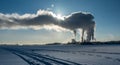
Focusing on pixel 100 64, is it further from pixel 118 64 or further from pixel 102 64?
pixel 118 64

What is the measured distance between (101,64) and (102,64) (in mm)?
98

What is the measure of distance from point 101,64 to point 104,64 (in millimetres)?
289

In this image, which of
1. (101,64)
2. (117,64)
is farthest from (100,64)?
(117,64)

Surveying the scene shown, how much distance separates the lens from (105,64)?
23.5m

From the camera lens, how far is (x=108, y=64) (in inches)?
922

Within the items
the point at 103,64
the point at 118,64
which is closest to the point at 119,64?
the point at 118,64

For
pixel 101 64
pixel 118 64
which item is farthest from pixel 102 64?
pixel 118 64

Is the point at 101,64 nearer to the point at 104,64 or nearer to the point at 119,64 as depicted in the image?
the point at 104,64

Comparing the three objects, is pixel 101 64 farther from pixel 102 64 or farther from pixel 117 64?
pixel 117 64

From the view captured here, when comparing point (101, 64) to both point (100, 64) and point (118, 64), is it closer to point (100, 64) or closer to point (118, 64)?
point (100, 64)

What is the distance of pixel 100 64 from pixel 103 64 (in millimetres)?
289

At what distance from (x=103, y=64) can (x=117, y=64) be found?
1.36 m

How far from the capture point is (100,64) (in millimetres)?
23531

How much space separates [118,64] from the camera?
Answer: 2288cm
